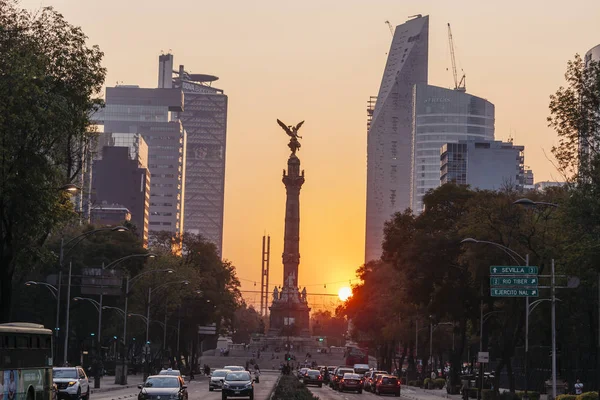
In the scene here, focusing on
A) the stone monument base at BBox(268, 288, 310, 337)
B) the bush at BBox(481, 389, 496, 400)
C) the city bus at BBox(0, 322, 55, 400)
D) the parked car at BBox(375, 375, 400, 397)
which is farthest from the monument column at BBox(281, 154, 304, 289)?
the city bus at BBox(0, 322, 55, 400)

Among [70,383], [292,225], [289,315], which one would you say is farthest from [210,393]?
[289,315]

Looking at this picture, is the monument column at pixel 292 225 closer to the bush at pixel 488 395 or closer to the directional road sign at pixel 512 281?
the bush at pixel 488 395

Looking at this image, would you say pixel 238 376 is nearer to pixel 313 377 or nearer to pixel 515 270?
pixel 515 270

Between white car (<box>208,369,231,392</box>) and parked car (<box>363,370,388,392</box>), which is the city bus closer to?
white car (<box>208,369,231,392</box>)

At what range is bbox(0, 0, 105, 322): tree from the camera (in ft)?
132

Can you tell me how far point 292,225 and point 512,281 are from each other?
123m

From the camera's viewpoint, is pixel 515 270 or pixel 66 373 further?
pixel 515 270

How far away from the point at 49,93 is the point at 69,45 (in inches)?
109

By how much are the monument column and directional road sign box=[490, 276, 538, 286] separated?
12276cm

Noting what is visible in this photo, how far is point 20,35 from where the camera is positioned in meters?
43.2

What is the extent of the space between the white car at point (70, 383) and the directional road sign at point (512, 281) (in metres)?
20.2

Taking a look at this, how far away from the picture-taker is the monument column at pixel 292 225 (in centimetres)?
18038

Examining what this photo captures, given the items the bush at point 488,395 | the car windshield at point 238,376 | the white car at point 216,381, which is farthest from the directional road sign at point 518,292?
the white car at point 216,381

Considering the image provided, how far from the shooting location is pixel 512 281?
5728 centimetres
